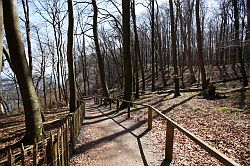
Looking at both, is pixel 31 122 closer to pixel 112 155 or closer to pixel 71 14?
pixel 112 155

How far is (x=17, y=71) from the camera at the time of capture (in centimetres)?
951

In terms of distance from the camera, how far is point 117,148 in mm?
8617

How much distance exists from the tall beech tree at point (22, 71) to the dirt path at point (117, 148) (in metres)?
1.75

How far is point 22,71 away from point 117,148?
4245 mm

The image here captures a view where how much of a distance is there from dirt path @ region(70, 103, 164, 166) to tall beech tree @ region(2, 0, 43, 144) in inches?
68.9

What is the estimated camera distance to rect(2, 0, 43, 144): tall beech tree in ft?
28.8

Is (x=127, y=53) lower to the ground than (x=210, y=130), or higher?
higher

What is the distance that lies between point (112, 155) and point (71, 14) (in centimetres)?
1235

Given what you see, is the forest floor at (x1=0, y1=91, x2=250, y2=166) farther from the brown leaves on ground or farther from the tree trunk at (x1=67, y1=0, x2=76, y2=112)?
the tree trunk at (x1=67, y1=0, x2=76, y2=112)

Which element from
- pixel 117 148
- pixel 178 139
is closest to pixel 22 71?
pixel 117 148

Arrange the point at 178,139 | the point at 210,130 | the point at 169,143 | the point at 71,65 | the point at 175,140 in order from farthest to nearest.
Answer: the point at 71,65 < the point at 210,130 < the point at 178,139 < the point at 175,140 < the point at 169,143

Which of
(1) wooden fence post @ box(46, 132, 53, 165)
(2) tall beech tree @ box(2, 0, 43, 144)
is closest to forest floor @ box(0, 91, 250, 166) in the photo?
(2) tall beech tree @ box(2, 0, 43, 144)

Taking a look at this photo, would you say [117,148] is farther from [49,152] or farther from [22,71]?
[22,71]

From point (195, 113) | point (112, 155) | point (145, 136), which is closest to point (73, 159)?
point (112, 155)
